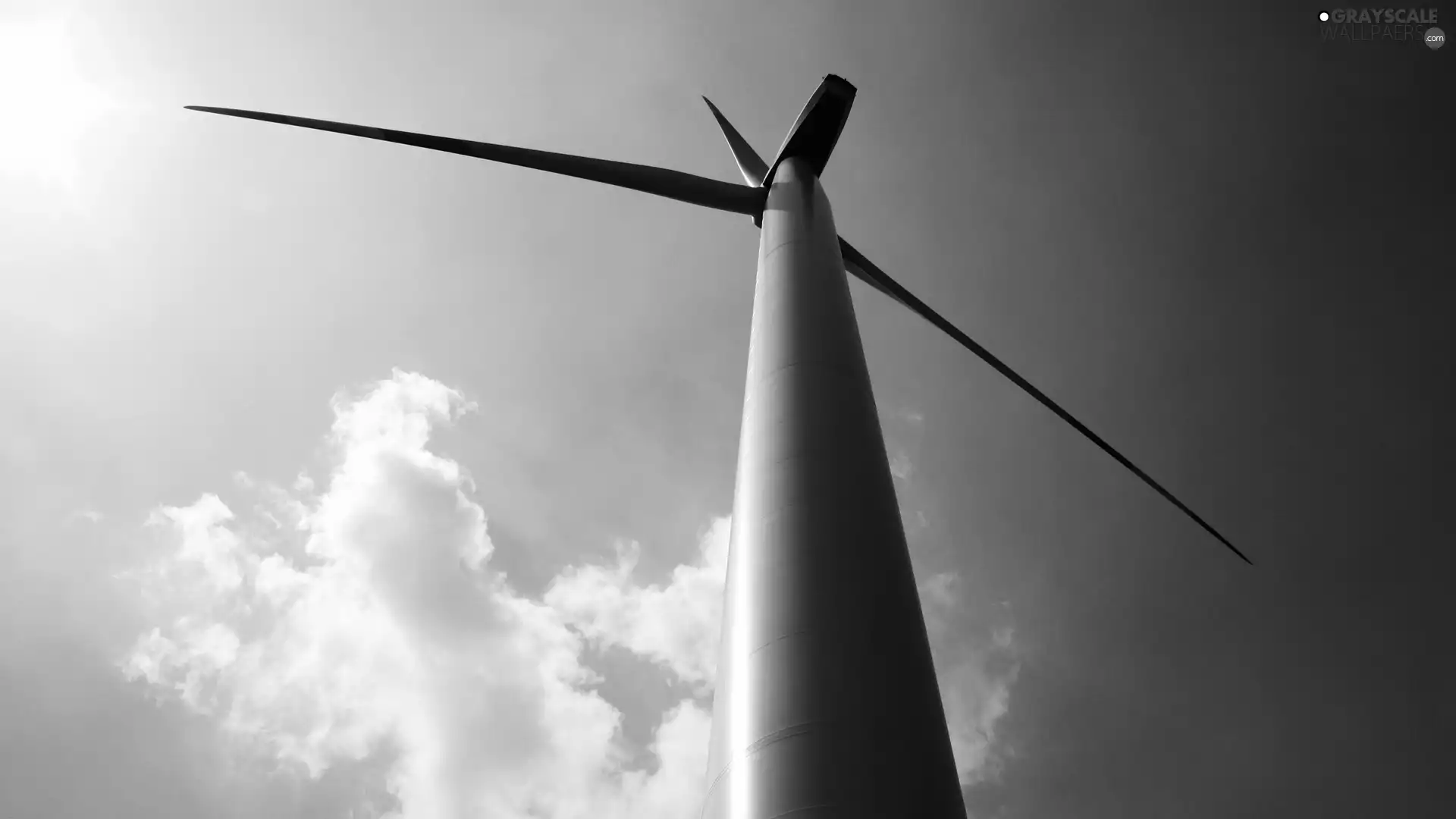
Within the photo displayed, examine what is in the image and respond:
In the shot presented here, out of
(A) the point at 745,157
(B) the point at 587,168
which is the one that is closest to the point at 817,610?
(B) the point at 587,168

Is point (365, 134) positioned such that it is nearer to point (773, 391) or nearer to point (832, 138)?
point (832, 138)

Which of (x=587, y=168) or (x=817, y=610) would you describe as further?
(x=587, y=168)

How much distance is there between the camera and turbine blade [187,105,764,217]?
16.2 m

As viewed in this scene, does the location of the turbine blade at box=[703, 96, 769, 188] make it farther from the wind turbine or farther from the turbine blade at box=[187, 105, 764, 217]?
the wind turbine

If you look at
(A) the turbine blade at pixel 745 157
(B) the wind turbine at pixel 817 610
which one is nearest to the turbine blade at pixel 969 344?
(A) the turbine blade at pixel 745 157

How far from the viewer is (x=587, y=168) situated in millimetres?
17188

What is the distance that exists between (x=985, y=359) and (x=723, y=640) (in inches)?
615

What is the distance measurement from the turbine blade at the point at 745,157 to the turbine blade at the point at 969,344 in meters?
2.81

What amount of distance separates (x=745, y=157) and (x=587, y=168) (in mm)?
6528

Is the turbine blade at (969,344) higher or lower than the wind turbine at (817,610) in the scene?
higher

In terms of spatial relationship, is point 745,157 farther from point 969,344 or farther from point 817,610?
point 817,610

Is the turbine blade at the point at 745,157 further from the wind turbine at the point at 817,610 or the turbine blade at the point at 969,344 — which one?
the wind turbine at the point at 817,610

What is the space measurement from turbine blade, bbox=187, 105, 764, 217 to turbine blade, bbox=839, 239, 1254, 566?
11.4 feet

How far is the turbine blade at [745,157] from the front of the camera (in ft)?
69.1
